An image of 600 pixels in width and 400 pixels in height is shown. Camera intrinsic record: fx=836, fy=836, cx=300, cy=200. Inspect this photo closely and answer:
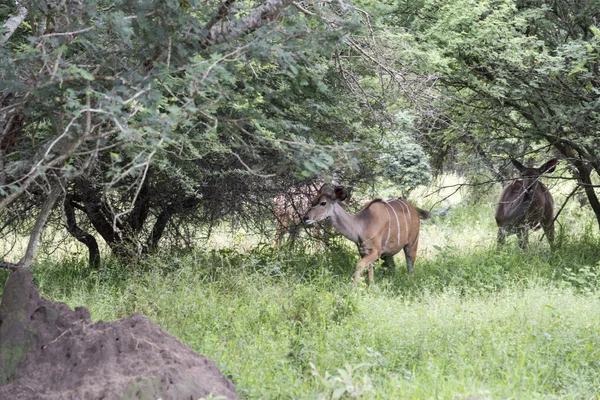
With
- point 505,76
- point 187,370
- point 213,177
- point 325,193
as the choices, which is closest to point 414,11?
point 505,76

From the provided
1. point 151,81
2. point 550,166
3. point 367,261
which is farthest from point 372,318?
point 550,166

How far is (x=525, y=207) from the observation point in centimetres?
1160

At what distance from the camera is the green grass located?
210 inches

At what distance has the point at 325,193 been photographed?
31.8 feet

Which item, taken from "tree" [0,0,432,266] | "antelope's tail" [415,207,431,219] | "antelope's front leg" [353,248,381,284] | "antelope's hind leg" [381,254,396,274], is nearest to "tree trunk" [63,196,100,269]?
"tree" [0,0,432,266]

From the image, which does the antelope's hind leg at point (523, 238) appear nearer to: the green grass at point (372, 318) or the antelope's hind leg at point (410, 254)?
the green grass at point (372, 318)

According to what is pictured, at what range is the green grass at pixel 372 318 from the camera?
5.32 metres

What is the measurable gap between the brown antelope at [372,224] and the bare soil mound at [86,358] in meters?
4.66

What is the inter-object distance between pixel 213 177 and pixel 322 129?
58.8 inches

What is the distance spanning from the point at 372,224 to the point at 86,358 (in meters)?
5.72

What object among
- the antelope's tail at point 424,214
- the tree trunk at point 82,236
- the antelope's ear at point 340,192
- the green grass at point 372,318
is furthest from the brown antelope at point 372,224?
the tree trunk at point 82,236

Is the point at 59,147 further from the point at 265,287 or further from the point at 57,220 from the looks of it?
the point at 57,220

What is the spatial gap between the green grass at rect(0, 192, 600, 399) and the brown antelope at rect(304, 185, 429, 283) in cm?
32

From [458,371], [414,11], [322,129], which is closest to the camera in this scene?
[458,371]
